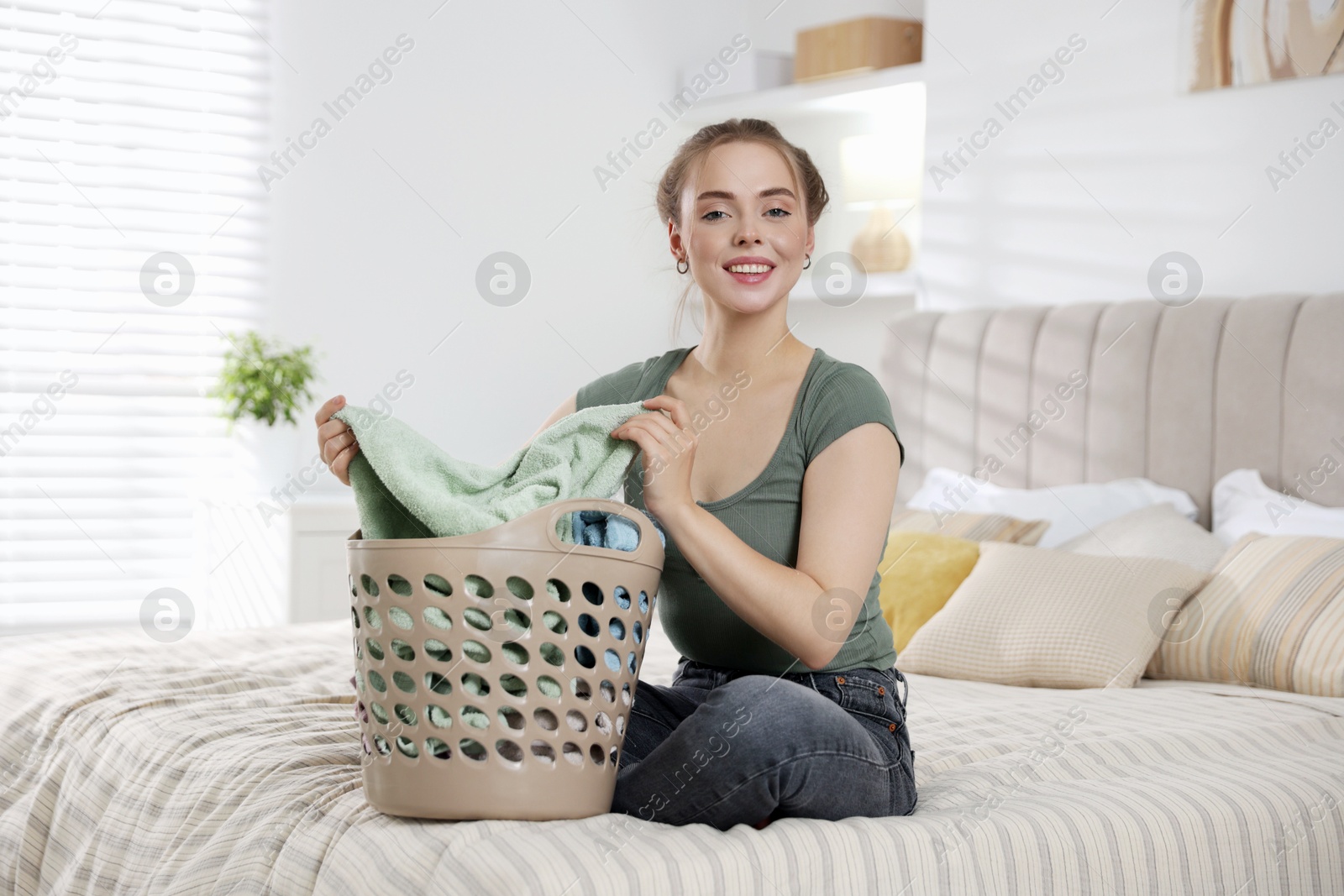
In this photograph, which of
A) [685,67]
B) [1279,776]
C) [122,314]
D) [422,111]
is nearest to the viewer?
[1279,776]

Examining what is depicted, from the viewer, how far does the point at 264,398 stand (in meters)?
3.62

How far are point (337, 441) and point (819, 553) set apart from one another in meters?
0.50

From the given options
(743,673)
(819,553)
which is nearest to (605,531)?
(819,553)

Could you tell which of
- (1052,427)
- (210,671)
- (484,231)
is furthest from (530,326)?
(210,671)

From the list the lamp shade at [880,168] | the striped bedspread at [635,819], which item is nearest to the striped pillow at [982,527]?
the striped bedspread at [635,819]

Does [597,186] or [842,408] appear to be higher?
[597,186]

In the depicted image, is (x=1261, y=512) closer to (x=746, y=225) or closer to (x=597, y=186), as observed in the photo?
(x=746, y=225)

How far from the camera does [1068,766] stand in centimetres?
157

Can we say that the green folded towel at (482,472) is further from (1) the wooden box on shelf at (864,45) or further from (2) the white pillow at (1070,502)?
(1) the wooden box on shelf at (864,45)

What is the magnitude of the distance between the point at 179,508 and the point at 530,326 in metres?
1.23

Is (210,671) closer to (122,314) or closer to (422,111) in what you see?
(122,314)

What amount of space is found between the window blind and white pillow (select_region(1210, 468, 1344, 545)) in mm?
2781

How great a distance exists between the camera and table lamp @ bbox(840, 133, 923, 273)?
3.72 m

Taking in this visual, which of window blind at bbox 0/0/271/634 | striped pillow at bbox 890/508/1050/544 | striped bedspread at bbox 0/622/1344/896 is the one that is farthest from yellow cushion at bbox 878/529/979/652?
window blind at bbox 0/0/271/634
